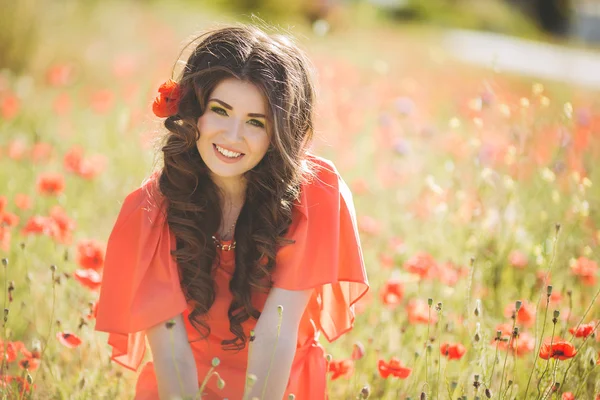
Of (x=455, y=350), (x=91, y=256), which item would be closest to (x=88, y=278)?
(x=91, y=256)

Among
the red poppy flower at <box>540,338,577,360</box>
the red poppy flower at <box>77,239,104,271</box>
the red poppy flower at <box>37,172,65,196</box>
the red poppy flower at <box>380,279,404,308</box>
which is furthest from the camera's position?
the red poppy flower at <box>37,172,65,196</box>

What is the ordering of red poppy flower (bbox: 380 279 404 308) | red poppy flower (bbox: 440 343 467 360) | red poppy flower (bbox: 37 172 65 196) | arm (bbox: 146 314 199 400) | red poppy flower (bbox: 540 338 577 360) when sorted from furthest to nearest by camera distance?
red poppy flower (bbox: 37 172 65 196)
red poppy flower (bbox: 380 279 404 308)
red poppy flower (bbox: 440 343 467 360)
arm (bbox: 146 314 199 400)
red poppy flower (bbox: 540 338 577 360)

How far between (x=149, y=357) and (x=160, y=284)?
718 mm

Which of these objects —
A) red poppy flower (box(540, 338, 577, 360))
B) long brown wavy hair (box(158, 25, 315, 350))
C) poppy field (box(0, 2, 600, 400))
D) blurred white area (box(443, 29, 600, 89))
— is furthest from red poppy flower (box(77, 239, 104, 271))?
blurred white area (box(443, 29, 600, 89))

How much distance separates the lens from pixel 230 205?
2162 mm

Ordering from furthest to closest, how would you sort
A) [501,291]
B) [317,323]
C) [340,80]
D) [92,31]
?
[92,31], [340,80], [501,291], [317,323]

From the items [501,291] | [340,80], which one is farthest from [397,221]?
[340,80]

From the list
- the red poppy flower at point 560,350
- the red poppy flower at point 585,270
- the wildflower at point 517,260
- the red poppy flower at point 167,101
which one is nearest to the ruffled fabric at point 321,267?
the red poppy flower at point 167,101

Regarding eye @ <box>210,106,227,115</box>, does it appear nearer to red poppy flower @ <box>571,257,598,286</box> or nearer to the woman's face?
the woman's face

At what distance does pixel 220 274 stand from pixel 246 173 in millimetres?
292

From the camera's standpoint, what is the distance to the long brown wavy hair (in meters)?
1.99

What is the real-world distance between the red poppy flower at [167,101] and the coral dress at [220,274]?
0.21 m

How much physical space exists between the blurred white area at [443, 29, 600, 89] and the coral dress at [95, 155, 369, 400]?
5.29 m

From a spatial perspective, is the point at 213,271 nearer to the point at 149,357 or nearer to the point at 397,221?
the point at 149,357
